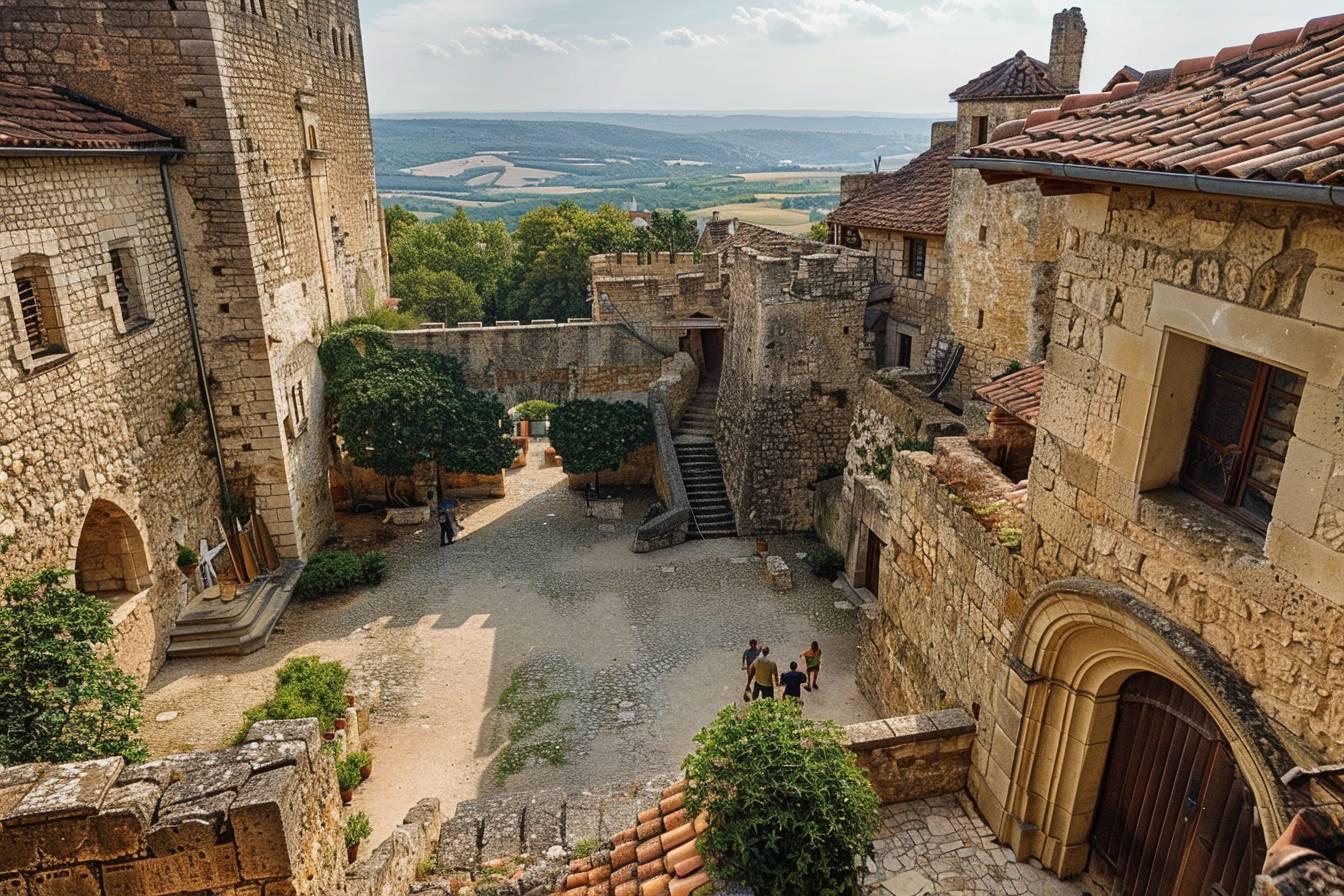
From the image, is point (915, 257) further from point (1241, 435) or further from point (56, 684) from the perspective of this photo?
point (56, 684)

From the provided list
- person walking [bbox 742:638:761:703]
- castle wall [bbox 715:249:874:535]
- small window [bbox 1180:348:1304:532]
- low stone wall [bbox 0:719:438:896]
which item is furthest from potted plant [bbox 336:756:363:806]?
small window [bbox 1180:348:1304:532]

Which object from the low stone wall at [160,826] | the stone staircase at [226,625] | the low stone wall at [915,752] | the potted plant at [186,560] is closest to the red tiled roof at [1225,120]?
the low stone wall at [915,752]

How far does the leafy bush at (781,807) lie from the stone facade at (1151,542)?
1691mm

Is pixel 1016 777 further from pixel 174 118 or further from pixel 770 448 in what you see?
pixel 174 118

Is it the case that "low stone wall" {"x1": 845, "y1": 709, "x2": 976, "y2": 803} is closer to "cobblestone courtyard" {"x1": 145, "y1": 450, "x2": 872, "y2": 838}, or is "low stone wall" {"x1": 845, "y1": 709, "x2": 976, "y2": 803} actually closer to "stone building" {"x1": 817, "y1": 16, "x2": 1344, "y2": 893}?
"stone building" {"x1": 817, "y1": 16, "x2": 1344, "y2": 893}

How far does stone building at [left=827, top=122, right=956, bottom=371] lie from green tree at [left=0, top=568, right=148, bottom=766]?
45.8ft

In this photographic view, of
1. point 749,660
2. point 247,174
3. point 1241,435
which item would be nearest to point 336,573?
point 247,174

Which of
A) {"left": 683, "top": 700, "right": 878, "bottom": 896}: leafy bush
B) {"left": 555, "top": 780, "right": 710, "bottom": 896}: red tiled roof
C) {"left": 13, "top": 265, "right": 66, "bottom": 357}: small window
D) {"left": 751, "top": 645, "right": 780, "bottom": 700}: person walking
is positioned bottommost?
{"left": 751, "top": 645, "right": 780, "bottom": 700}: person walking

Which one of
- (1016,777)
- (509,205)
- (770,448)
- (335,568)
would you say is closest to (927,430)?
(770,448)

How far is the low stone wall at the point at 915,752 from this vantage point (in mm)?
6301

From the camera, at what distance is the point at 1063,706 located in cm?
584

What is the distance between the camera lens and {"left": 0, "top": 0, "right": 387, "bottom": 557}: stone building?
1213 cm

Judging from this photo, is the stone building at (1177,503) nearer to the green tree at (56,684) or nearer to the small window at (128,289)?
the green tree at (56,684)

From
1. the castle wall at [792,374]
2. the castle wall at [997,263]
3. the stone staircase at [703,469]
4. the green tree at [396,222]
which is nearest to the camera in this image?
→ the castle wall at [997,263]
